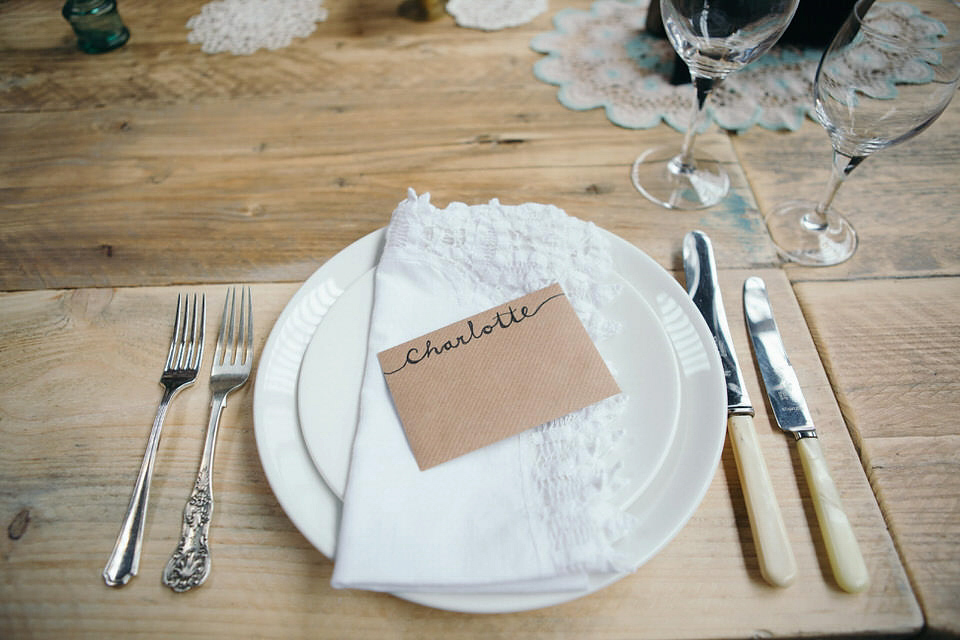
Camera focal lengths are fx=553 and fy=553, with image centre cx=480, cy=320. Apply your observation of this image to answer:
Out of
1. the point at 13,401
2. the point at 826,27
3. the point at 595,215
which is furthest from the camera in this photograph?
the point at 826,27

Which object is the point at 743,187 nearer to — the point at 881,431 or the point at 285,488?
the point at 881,431

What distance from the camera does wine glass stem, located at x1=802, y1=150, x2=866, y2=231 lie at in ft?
1.92

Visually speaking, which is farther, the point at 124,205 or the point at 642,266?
the point at 124,205

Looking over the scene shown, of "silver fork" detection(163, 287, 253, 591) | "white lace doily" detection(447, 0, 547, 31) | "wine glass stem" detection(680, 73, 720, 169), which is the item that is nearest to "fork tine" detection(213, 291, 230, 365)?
"silver fork" detection(163, 287, 253, 591)

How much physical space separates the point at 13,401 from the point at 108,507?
173mm

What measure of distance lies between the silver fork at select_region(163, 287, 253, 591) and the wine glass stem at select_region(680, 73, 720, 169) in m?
0.56

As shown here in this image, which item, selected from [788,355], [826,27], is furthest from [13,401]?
[826,27]

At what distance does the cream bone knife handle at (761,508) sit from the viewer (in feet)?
1.32

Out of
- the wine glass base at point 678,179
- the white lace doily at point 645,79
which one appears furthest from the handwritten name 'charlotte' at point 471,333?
the white lace doily at point 645,79

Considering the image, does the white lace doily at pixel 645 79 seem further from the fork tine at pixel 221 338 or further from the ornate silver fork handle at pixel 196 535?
the ornate silver fork handle at pixel 196 535

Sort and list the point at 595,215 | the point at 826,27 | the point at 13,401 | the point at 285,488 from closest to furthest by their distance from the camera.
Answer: the point at 285,488 < the point at 13,401 < the point at 595,215 < the point at 826,27

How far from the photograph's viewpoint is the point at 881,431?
0.50m

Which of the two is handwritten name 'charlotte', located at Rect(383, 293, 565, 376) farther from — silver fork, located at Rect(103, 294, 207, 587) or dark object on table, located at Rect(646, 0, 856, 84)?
dark object on table, located at Rect(646, 0, 856, 84)

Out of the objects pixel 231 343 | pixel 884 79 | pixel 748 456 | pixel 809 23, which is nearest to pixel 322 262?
pixel 231 343
